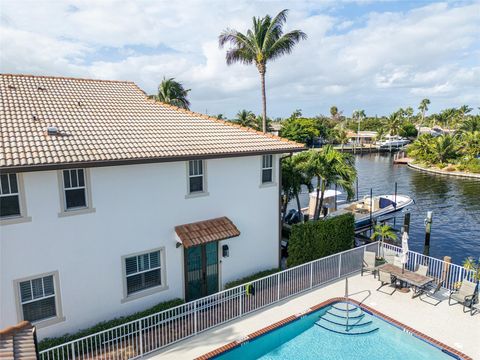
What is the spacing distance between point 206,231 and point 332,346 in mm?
6092

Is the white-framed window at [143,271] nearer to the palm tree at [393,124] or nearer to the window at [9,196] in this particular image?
the window at [9,196]

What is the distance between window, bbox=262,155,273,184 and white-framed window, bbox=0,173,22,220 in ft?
31.2

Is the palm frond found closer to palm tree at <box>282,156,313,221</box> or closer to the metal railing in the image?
palm tree at <box>282,156,313,221</box>

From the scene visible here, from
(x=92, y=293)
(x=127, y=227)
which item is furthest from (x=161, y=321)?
(x=127, y=227)

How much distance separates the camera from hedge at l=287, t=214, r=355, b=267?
16547 mm

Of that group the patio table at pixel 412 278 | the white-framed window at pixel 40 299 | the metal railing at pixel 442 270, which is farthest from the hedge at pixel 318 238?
the white-framed window at pixel 40 299

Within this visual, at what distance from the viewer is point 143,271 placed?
1251cm

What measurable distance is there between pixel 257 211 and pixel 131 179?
6.04 metres

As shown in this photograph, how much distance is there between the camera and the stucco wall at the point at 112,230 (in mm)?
10062

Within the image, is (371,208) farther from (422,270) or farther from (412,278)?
(412,278)

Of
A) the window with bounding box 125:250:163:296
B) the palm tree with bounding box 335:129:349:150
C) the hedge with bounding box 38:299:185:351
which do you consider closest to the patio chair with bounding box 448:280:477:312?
the hedge with bounding box 38:299:185:351

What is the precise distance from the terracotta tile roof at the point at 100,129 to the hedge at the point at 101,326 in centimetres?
559

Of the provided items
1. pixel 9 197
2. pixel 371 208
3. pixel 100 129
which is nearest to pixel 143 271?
pixel 9 197

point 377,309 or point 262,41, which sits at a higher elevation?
point 262,41
